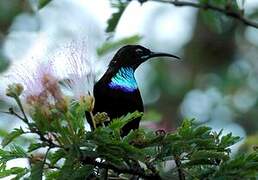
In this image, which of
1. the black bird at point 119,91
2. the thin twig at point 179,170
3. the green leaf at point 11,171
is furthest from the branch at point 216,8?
the green leaf at point 11,171

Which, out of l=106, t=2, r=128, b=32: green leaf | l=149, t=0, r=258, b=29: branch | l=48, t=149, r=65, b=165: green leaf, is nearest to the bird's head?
l=106, t=2, r=128, b=32: green leaf

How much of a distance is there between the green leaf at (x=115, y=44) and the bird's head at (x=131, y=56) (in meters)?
0.34

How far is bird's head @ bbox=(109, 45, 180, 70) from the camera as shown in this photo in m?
3.83

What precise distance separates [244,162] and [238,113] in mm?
5771

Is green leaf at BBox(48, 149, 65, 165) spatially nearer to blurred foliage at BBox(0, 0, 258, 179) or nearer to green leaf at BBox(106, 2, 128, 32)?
blurred foliage at BBox(0, 0, 258, 179)

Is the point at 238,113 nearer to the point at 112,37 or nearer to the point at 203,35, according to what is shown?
the point at 203,35

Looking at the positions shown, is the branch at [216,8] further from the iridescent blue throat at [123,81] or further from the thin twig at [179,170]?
the thin twig at [179,170]

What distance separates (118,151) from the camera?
8.60 feet

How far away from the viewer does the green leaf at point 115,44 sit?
14.0ft

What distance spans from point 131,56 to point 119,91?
1.47ft

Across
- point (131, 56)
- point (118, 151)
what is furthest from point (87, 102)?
point (131, 56)

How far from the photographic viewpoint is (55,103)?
252 cm

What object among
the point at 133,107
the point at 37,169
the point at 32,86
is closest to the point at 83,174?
the point at 37,169

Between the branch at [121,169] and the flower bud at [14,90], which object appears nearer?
the flower bud at [14,90]
